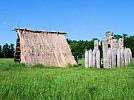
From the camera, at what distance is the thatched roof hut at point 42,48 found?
27375mm

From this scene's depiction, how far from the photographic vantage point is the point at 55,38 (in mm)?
30500

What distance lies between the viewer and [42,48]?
28.5 metres

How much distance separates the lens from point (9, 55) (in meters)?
89.9

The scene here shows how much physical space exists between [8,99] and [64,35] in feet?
78.4

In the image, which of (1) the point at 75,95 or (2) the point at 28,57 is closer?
(1) the point at 75,95

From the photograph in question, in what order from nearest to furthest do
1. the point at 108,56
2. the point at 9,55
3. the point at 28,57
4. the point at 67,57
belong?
the point at 108,56, the point at 28,57, the point at 67,57, the point at 9,55

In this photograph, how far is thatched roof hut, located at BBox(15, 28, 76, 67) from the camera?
1078 inches

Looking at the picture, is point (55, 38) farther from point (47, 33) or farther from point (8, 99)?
point (8, 99)

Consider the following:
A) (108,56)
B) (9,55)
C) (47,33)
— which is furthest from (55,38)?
(9,55)

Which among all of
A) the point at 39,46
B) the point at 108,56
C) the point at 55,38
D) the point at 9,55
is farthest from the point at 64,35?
the point at 9,55

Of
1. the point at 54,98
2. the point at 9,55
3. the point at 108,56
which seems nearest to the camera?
the point at 54,98

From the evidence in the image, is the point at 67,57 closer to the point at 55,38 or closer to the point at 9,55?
the point at 55,38

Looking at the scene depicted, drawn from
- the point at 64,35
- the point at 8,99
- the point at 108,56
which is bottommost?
the point at 8,99

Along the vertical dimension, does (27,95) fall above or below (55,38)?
below
